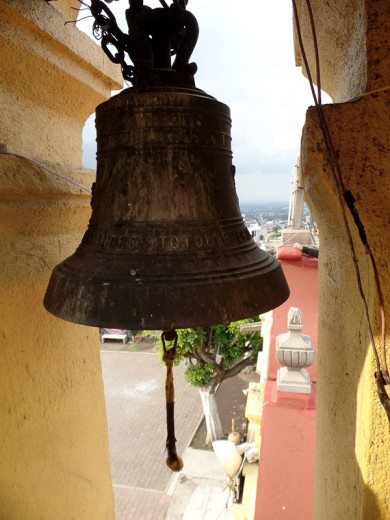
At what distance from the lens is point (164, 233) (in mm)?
1066

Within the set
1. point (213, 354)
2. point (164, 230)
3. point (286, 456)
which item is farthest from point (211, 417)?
point (164, 230)

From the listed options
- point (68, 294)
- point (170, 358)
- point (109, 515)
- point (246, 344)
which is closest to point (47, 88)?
point (68, 294)

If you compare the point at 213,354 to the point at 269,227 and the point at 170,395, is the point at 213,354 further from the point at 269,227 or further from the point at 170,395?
the point at 269,227

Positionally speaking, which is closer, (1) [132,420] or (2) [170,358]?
(2) [170,358]

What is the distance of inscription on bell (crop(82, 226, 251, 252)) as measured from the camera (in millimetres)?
1054

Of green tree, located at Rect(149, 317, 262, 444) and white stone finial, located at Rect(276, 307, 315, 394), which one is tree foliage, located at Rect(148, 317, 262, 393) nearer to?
green tree, located at Rect(149, 317, 262, 444)

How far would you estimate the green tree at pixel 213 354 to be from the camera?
32.6 ft

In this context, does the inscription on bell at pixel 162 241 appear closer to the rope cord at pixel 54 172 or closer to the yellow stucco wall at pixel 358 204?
the yellow stucco wall at pixel 358 204

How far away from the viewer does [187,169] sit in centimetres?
111

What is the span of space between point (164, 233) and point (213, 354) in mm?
9800

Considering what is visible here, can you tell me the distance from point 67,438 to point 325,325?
1293 millimetres

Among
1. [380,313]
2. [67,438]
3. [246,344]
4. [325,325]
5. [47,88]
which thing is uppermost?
[47,88]

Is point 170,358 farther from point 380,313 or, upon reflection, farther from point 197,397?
point 197,397

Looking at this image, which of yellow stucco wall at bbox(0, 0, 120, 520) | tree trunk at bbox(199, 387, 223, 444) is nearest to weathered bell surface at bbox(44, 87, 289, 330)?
yellow stucco wall at bbox(0, 0, 120, 520)
